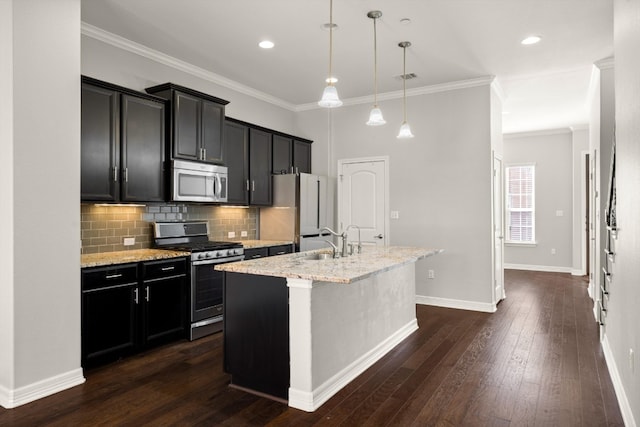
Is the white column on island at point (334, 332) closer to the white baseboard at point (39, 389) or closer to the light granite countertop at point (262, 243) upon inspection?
the white baseboard at point (39, 389)

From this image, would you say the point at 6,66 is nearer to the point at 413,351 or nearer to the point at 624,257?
the point at 413,351

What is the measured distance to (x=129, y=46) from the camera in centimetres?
428

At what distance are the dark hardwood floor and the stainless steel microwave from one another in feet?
4.77

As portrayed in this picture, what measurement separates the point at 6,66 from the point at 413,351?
380 cm

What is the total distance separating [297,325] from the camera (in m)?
2.79

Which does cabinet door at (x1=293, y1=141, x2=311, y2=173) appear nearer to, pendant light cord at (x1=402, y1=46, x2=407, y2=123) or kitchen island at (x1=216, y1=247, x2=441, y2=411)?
pendant light cord at (x1=402, y1=46, x2=407, y2=123)

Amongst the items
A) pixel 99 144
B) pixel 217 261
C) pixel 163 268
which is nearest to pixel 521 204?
pixel 217 261

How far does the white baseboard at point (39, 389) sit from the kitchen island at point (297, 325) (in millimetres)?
1101

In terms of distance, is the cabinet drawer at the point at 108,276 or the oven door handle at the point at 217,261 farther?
the oven door handle at the point at 217,261

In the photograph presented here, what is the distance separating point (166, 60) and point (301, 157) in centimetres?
242

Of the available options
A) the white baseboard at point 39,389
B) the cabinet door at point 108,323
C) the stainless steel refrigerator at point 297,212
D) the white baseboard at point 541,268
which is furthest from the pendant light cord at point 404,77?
the white baseboard at point 541,268

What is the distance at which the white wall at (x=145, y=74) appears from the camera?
13.2 ft

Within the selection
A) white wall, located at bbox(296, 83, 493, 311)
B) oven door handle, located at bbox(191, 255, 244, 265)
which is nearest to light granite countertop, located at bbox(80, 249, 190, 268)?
oven door handle, located at bbox(191, 255, 244, 265)

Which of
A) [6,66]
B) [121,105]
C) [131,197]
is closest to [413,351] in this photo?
[131,197]
